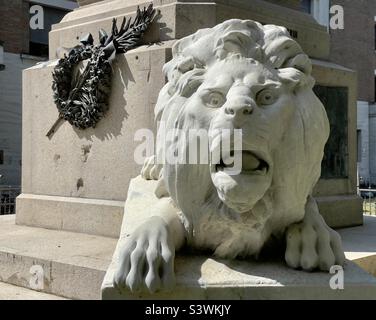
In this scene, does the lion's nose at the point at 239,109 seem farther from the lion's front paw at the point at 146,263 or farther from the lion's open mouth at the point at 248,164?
the lion's front paw at the point at 146,263

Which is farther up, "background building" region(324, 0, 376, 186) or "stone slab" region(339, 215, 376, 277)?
"background building" region(324, 0, 376, 186)

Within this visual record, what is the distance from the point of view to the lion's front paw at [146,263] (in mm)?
2369

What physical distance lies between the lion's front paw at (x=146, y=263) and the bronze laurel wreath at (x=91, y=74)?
265 centimetres

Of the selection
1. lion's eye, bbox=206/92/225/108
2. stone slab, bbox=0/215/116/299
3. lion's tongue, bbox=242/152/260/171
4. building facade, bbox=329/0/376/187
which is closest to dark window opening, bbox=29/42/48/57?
building facade, bbox=329/0/376/187

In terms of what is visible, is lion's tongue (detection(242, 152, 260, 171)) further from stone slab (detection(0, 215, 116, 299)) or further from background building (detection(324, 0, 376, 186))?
background building (detection(324, 0, 376, 186))

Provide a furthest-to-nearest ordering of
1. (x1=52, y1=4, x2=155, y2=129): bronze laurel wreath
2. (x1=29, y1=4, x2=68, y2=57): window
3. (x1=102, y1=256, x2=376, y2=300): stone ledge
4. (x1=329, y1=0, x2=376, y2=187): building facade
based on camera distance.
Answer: (x1=329, y1=0, x2=376, y2=187): building facade, (x1=29, y1=4, x2=68, y2=57): window, (x1=52, y1=4, x2=155, y2=129): bronze laurel wreath, (x1=102, y1=256, x2=376, y2=300): stone ledge

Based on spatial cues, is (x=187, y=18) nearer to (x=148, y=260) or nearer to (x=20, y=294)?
(x=20, y=294)

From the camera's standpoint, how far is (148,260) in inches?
95.2

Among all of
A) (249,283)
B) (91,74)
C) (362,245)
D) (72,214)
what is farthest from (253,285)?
(91,74)

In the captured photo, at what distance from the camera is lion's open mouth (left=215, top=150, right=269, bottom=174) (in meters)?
2.44

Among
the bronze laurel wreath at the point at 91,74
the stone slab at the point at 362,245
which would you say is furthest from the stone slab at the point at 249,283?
the bronze laurel wreath at the point at 91,74

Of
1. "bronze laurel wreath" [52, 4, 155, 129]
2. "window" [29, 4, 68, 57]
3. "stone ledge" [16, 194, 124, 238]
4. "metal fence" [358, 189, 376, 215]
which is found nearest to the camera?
"stone ledge" [16, 194, 124, 238]

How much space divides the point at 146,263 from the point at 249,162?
2.19 feet
